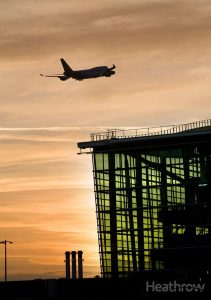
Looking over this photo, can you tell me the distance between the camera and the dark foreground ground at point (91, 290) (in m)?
149

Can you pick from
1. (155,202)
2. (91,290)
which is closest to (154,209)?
(155,202)

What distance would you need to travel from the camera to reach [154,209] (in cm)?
16775

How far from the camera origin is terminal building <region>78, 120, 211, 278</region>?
165 meters

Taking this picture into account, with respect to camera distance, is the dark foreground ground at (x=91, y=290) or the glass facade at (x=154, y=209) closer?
the dark foreground ground at (x=91, y=290)

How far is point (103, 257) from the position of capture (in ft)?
562

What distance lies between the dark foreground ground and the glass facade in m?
7.83

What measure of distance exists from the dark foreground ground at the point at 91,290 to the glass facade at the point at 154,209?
7.83m

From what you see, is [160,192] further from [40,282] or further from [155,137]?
[40,282]

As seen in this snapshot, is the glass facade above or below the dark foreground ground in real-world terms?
above

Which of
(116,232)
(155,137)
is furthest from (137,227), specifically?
(155,137)

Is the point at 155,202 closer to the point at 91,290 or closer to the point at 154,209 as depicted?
the point at 154,209

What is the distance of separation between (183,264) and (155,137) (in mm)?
20920

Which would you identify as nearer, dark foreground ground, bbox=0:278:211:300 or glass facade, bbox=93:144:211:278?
dark foreground ground, bbox=0:278:211:300

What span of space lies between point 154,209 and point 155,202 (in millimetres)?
1205
